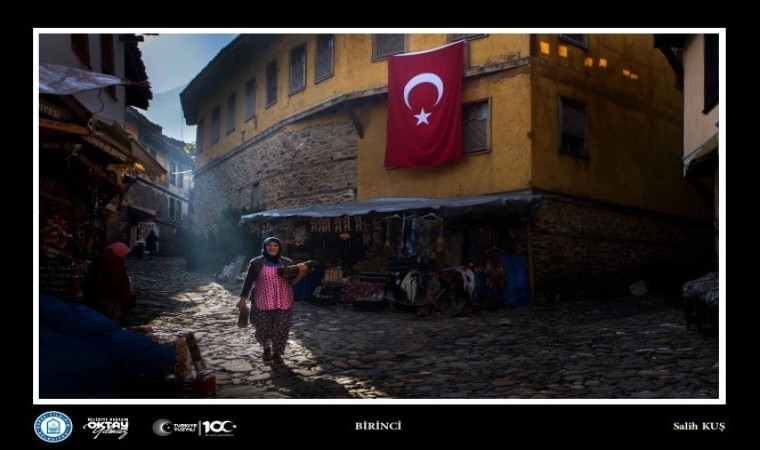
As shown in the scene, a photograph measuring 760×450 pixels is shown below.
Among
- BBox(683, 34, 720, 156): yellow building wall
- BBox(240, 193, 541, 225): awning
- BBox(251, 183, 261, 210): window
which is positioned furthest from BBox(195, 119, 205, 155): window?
BBox(683, 34, 720, 156): yellow building wall

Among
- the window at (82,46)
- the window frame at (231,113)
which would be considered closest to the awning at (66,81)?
the window at (82,46)

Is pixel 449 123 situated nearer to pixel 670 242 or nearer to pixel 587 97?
pixel 587 97

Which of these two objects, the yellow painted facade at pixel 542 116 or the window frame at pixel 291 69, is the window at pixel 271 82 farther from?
the yellow painted facade at pixel 542 116

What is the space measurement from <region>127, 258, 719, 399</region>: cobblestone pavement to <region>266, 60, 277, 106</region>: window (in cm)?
738

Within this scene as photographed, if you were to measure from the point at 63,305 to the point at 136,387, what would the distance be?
2.77 ft

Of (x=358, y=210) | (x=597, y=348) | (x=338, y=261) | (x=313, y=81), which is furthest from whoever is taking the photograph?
(x=313, y=81)

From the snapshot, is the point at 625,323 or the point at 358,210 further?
the point at 358,210

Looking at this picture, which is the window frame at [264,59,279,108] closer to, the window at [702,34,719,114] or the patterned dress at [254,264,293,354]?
the patterned dress at [254,264,293,354]

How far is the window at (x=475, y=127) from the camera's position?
11281mm

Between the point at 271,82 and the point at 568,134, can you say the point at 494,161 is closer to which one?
the point at 568,134

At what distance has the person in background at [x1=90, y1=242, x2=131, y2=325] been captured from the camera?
22.3 ft
